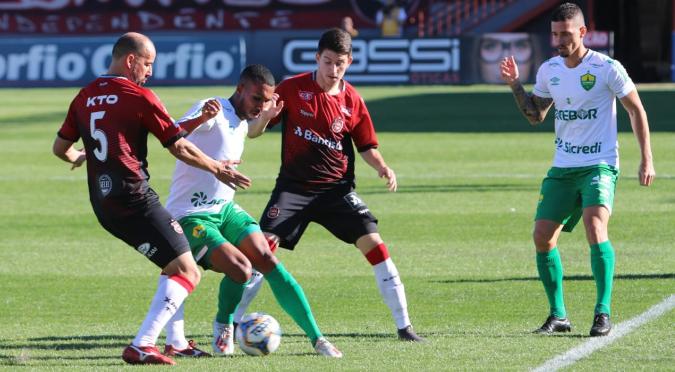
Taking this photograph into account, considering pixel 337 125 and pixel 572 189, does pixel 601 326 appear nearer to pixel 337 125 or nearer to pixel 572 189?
pixel 572 189

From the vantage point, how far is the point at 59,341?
29.0 feet

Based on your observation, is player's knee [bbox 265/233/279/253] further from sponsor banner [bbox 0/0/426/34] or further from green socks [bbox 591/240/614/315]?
sponsor banner [bbox 0/0/426/34]

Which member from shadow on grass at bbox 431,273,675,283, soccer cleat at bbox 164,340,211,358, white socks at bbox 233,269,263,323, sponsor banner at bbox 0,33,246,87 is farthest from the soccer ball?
sponsor banner at bbox 0,33,246,87

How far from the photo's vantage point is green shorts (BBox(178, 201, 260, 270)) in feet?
26.9

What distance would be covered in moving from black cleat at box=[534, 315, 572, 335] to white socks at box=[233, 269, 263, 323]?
1.80 m

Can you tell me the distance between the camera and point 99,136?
774 centimetres

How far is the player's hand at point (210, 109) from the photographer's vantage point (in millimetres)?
8008

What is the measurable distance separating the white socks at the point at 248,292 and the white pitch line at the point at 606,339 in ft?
6.54

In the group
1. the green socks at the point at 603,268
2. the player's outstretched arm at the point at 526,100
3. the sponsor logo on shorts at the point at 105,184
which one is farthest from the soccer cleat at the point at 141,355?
the player's outstretched arm at the point at 526,100

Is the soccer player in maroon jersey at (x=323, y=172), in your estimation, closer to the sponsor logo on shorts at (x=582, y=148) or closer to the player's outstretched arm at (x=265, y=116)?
the player's outstretched arm at (x=265, y=116)

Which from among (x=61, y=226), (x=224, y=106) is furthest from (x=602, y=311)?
(x=61, y=226)

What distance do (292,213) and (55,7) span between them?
42.7m

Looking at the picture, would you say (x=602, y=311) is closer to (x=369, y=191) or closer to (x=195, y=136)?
(x=195, y=136)

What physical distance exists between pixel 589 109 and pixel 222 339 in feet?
9.12
